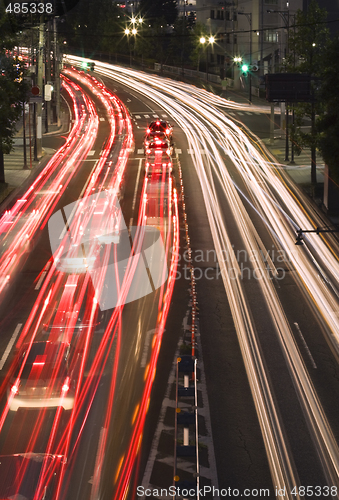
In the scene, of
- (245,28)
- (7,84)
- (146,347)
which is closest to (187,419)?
(146,347)

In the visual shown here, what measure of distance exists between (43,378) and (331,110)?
72.8 ft

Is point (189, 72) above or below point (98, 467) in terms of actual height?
above

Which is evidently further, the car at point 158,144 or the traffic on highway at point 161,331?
the car at point 158,144

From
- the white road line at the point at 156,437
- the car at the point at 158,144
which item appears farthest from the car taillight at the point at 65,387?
the car at the point at 158,144

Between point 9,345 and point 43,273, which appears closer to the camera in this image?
point 9,345

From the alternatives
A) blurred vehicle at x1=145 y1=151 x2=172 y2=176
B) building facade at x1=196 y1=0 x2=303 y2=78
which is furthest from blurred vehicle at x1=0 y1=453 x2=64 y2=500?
building facade at x1=196 y1=0 x2=303 y2=78

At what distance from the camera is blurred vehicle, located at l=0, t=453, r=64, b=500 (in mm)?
10766

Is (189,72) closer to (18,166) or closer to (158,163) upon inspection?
(158,163)

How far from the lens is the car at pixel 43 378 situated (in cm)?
1477

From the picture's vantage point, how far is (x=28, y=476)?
1109cm

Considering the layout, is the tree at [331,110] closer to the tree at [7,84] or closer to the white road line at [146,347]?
the tree at [7,84]

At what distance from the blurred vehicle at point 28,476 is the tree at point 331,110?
77.4 ft

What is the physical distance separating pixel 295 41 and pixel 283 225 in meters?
15.7

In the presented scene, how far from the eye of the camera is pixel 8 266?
27250mm
